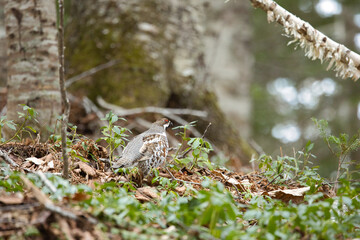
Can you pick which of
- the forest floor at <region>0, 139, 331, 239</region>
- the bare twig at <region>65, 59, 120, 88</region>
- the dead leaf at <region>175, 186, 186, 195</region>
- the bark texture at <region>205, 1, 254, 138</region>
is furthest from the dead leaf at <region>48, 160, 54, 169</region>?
the bark texture at <region>205, 1, 254, 138</region>

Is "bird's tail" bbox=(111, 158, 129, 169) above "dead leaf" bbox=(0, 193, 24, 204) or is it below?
below

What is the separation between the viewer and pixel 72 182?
3.24 meters

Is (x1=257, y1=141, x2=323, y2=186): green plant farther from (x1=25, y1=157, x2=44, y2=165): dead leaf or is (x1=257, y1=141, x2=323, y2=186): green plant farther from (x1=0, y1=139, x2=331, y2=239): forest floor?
(x1=25, y1=157, x2=44, y2=165): dead leaf

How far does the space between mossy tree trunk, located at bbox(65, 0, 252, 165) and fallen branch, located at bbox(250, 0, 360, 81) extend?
9.77 ft

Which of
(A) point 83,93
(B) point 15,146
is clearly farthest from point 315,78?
(B) point 15,146

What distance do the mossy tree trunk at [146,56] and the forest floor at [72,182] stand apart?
8.42 ft

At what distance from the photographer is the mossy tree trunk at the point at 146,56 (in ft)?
21.4

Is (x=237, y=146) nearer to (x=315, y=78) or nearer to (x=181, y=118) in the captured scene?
(x=181, y=118)

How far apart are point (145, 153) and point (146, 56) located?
3164 mm

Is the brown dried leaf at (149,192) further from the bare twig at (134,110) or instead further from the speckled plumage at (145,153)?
the bare twig at (134,110)

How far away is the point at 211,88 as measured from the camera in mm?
7496

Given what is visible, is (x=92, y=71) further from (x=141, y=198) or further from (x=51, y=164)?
(x=141, y=198)

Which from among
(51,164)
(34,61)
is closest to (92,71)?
(34,61)

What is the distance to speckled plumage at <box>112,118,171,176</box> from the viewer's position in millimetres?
3850
